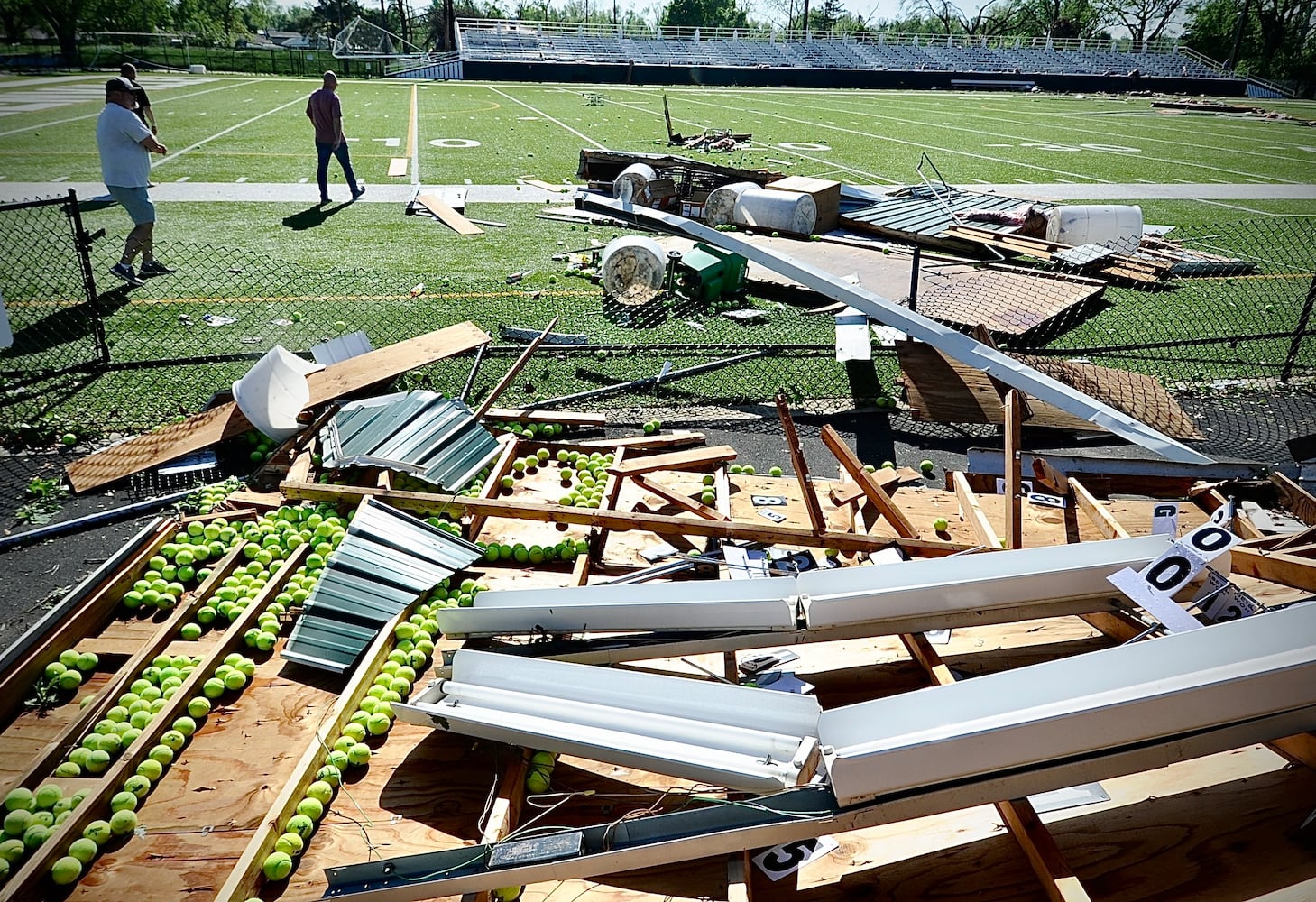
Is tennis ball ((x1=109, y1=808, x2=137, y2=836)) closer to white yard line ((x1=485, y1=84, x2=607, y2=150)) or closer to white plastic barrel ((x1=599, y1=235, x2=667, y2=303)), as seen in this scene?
white plastic barrel ((x1=599, y1=235, x2=667, y2=303))

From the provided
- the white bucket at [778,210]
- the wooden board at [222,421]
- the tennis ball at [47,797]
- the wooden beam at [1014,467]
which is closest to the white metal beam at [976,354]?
the wooden beam at [1014,467]

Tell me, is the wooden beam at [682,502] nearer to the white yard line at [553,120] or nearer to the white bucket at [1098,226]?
the white bucket at [1098,226]

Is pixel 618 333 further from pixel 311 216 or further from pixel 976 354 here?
pixel 311 216

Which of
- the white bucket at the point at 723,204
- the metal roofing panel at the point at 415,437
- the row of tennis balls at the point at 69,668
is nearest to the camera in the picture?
the row of tennis balls at the point at 69,668

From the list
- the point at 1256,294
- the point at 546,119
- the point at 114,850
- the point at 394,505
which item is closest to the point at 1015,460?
the point at 394,505

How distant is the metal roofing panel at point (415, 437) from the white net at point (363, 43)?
2509 inches

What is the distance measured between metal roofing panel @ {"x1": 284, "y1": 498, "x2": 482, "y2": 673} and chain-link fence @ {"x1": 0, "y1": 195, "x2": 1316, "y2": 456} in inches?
114

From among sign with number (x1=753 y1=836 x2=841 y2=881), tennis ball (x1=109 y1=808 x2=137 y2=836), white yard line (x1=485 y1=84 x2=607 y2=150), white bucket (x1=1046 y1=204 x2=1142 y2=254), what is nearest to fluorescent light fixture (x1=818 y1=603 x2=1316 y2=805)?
sign with number (x1=753 y1=836 x2=841 y2=881)

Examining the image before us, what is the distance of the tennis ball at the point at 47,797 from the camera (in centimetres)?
409

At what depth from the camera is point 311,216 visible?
55.9ft

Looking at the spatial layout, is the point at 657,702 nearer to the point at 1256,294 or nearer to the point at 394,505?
the point at 394,505

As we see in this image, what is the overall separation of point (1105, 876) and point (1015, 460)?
2635 millimetres

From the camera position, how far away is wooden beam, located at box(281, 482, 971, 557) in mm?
5801

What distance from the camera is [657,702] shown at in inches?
147
